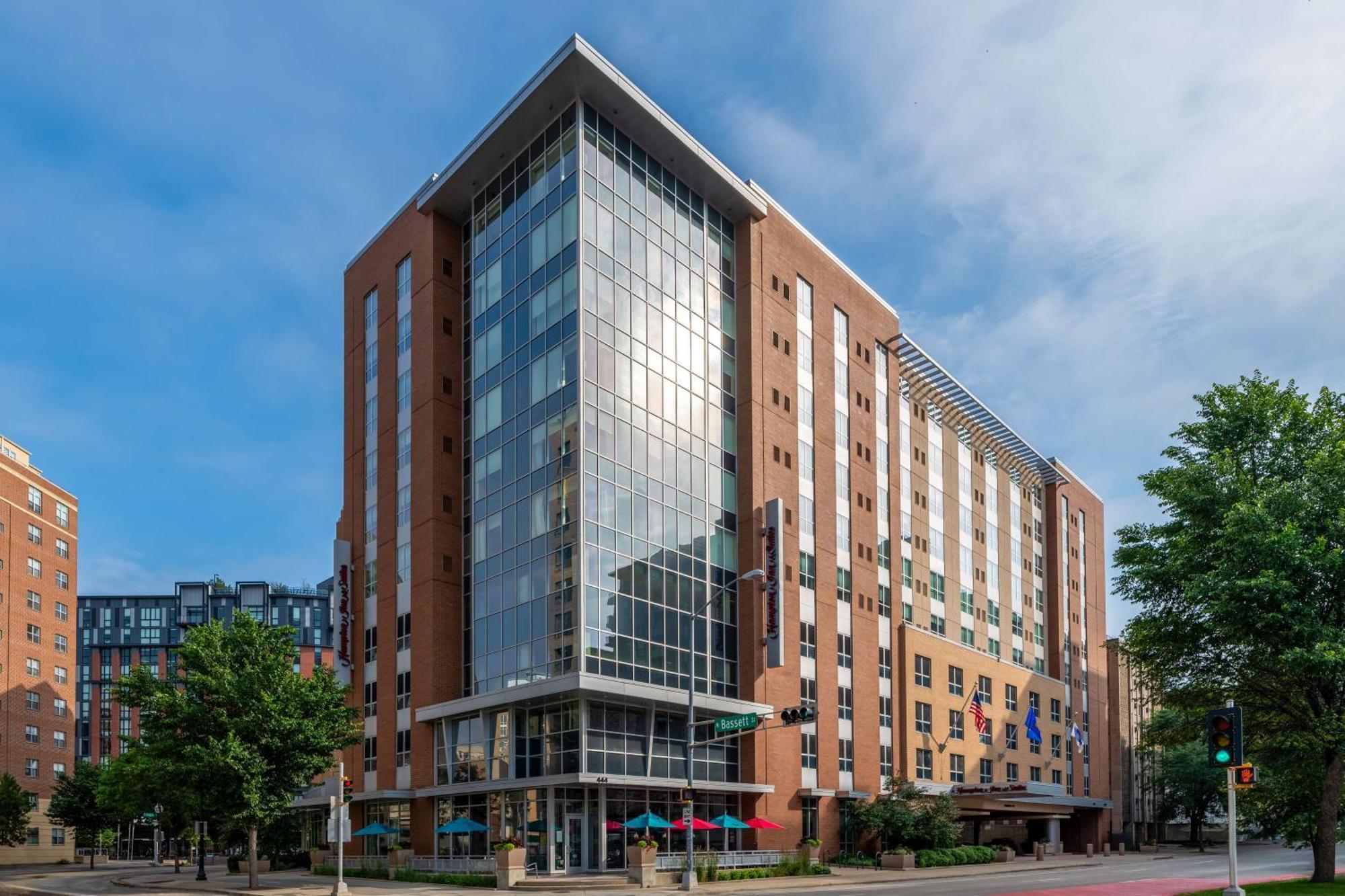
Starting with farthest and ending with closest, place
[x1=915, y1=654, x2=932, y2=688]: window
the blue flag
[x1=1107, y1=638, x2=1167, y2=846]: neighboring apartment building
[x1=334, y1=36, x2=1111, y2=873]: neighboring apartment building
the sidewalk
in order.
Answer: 1. [x1=1107, y1=638, x2=1167, y2=846]: neighboring apartment building
2. the blue flag
3. [x1=915, y1=654, x2=932, y2=688]: window
4. [x1=334, y1=36, x2=1111, y2=873]: neighboring apartment building
5. the sidewalk

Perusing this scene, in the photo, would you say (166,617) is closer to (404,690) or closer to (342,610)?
(342,610)

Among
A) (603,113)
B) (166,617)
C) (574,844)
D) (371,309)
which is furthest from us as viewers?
(166,617)

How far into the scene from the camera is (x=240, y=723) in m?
44.7

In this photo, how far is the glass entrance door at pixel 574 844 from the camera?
4825 centimetres

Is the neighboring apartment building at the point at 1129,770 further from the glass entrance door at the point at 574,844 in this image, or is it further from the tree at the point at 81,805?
the tree at the point at 81,805

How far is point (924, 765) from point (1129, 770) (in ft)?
198

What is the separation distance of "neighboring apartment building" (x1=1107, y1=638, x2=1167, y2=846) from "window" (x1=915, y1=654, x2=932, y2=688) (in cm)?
3568

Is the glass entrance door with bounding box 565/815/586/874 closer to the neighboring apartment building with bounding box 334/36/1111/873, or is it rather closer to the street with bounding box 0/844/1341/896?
the neighboring apartment building with bounding box 334/36/1111/873

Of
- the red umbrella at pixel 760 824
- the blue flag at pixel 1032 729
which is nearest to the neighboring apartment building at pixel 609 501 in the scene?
the red umbrella at pixel 760 824

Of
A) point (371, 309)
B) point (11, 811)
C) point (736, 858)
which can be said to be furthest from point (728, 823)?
point (11, 811)

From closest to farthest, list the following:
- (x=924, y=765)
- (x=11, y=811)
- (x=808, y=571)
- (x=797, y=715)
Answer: (x=797, y=715), (x=808, y=571), (x=924, y=765), (x=11, y=811)

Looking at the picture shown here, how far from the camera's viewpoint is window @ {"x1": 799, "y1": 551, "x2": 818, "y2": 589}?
6253 cm

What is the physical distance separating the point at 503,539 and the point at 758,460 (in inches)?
556

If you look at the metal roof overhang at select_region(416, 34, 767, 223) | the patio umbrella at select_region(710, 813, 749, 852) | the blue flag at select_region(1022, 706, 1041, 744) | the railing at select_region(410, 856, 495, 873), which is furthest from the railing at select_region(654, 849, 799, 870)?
the blue flag at select_region(1022, 706, 1041, 744)
